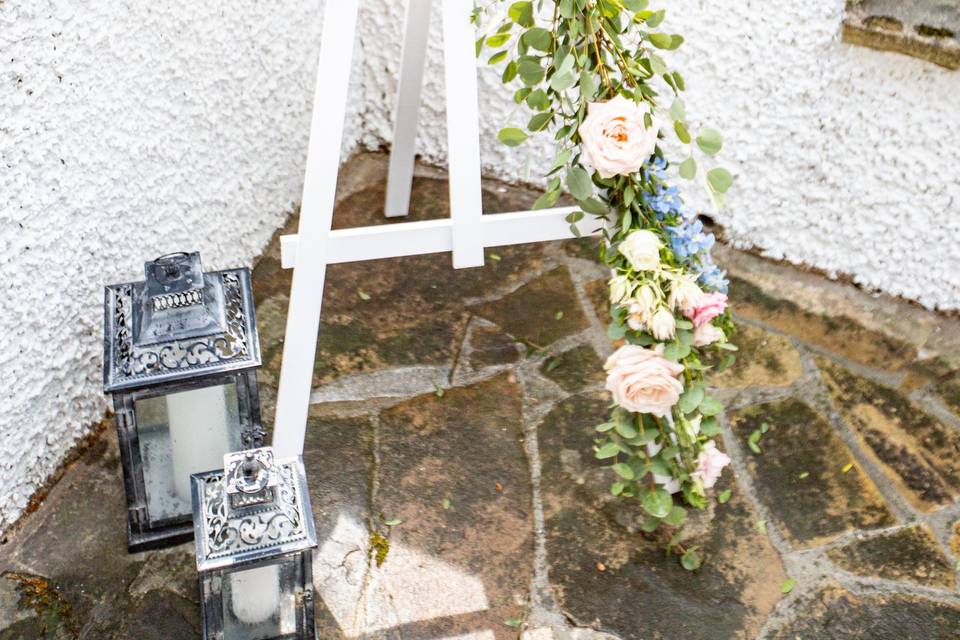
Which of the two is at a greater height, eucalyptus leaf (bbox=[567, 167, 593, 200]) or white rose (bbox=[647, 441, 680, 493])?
eucalyptus leaf (bbox=[567, 167, 593, 200])

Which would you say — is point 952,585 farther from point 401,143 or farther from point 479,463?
point 401,143

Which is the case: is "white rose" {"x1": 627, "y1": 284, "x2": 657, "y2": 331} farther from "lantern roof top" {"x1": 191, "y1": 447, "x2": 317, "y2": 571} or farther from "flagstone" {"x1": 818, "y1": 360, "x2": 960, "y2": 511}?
"flagstone" {"x1": 818, "y1": 360, "x2": 960, "y2": 511}

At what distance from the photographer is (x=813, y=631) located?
1.75 meters

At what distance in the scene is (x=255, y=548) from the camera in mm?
1462

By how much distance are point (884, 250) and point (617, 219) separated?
Result: 1.05m

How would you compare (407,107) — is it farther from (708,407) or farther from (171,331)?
(708,407)

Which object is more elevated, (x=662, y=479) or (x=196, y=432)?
(x=196, y=432)

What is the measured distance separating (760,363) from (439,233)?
957 millimetres

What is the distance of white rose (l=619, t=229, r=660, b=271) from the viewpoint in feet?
5.11

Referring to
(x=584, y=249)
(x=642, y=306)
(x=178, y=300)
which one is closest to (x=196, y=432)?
(x=178, y=300)

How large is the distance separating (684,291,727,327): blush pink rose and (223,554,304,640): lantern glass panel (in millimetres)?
757

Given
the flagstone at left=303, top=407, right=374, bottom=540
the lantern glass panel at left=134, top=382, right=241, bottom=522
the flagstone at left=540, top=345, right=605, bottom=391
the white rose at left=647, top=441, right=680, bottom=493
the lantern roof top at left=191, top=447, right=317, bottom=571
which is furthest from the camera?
the flagstone at left=540, top=345, right=605, bottom=391

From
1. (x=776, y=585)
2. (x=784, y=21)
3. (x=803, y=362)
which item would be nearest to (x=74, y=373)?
(x=776, y=585)

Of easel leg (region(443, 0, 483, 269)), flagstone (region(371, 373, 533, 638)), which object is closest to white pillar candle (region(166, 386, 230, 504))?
flagstone (region(371, 373, 533, 638))
